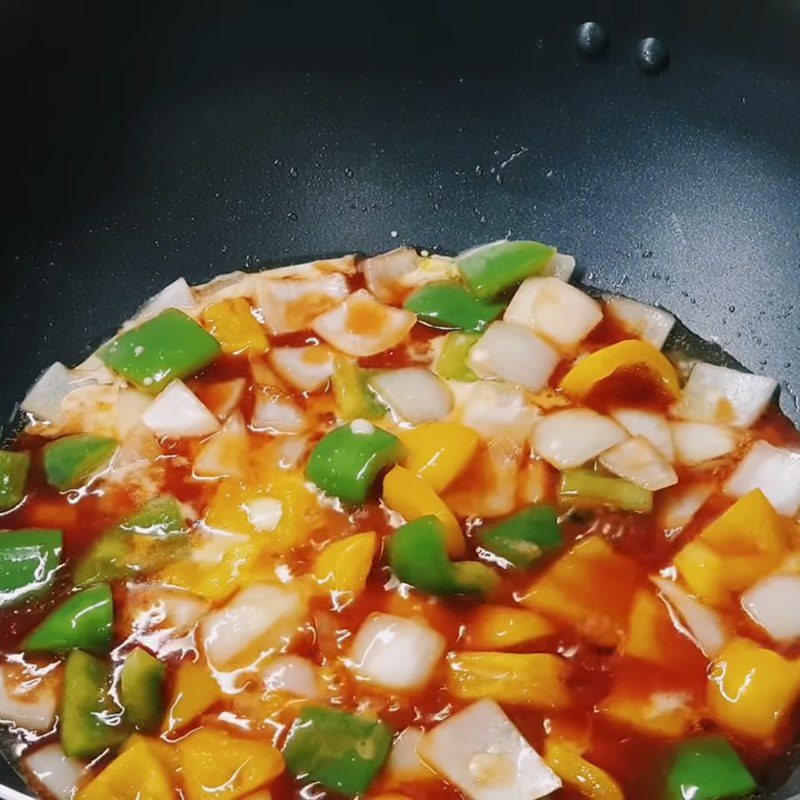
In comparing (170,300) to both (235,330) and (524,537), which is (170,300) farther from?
(524,537)

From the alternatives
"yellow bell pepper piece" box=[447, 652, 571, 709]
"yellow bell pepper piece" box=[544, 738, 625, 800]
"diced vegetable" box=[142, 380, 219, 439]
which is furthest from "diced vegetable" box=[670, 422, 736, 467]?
"diced vegetable" box=[142, 380, 219, 439]

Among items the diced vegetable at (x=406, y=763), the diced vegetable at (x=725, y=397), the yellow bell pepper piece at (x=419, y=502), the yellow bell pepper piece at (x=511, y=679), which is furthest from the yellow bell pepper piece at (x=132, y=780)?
the diced vegetable at (x=725, y=397)

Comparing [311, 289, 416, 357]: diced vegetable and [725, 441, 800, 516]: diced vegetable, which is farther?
[311, 289, 416, 357]: diced vegetable

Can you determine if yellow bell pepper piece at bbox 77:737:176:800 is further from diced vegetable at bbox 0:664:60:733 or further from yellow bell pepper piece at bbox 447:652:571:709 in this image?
yellow bell pepper piece at bbox 447:652:571:709

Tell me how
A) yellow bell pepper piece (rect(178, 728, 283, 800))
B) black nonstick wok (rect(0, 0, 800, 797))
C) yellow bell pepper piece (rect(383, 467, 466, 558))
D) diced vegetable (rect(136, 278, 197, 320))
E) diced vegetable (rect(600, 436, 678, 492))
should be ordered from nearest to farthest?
yellow bell pepper piece (rect(178, 728, 283, 800)) < yellow bell pepper piece (rect(383, 467, 466, 558)) < diced vegetable (rect(600, 436, 678, 492)) < black nonstick wok (rect(0, 0, 800, 797)) < diced vegetable (rect(136, 278, 197, 320))

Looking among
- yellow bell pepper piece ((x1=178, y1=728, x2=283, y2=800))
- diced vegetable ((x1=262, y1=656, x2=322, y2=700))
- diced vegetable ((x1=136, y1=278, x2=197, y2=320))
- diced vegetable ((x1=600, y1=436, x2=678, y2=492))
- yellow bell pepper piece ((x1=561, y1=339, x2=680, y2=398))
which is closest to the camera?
yellow bell pepper piece ((x1=178, y1=728, x2=283, y2=800))

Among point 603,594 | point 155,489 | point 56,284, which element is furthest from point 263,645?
point 56,284

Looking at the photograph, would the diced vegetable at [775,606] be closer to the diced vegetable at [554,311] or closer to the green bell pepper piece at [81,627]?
the diced vegetable at [554,311]
